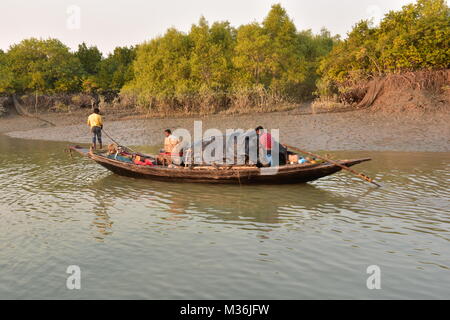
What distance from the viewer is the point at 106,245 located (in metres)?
7.73

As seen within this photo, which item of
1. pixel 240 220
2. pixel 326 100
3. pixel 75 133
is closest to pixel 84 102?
Answer: pixel 75 133

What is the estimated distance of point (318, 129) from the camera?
21.6 metres

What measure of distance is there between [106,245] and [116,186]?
530cm

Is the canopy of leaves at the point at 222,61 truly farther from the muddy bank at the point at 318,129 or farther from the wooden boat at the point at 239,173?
the wooden boat at the point at 239,173

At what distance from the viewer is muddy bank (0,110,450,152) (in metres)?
18.7

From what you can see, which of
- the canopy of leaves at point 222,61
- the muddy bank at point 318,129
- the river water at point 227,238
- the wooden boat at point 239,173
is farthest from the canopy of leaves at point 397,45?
the wooden boat at point 239,173

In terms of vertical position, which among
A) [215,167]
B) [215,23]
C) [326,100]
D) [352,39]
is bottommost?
[215,167]

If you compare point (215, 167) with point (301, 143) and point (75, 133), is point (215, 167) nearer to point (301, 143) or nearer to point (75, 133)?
point (301, 143)

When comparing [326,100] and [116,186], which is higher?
[326,100]

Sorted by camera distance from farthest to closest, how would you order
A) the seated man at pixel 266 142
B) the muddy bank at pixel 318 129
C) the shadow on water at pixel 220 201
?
the muddy bank at pixel 318 129 → the seated man at pixel 266 142 → the shadow on water at pixel 220 201

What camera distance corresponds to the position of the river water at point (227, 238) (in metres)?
6.05

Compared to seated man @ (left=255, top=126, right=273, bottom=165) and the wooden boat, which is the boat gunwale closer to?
the wooden boat

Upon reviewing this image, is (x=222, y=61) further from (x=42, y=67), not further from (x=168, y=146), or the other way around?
(x=168, y=146)

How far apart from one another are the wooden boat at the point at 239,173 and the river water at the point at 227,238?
273 mm
